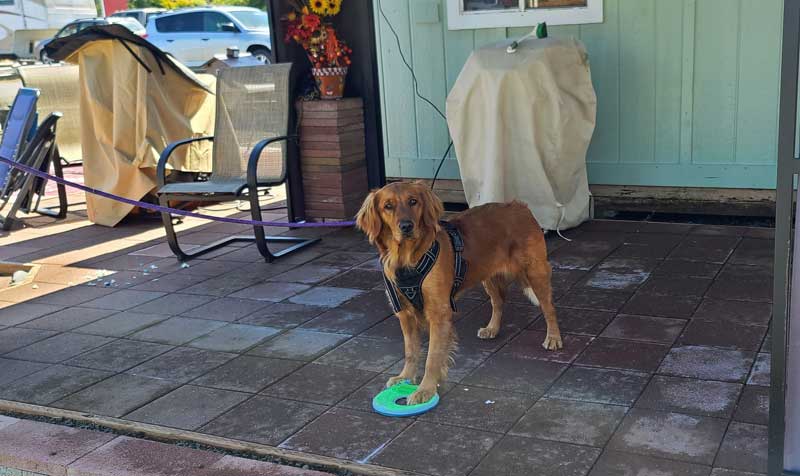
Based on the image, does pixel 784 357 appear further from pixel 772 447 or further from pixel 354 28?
pixel 354 28

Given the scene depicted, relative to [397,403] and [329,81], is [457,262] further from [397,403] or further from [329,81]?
[329,81]

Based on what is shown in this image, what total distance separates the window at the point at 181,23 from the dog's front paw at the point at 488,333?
17.1m

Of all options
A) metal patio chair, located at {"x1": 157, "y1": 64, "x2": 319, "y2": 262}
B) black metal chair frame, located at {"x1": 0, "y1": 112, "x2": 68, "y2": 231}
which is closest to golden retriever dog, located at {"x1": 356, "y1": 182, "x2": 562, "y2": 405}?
metal patio chair, located at {"x1": 157, "y1": 64, "x2": 319, "y2": 262}

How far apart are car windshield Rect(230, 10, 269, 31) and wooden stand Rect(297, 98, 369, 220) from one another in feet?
44.9

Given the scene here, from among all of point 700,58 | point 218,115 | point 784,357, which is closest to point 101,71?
point 218,115

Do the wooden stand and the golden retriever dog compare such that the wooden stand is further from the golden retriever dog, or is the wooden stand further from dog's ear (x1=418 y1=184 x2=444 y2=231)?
dog's ear (x1=418 y1=184 x2=444 y2=231)

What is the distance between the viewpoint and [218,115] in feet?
21.0

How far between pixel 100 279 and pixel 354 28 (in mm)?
2791

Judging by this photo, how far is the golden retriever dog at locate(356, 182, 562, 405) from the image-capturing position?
331 centimetres

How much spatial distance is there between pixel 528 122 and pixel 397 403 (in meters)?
2.85

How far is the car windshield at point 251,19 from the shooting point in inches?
768

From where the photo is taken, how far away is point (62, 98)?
9.32 metres

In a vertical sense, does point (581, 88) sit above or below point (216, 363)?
above

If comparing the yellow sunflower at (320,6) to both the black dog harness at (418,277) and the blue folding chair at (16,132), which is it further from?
the black dog harness at (418,277)
